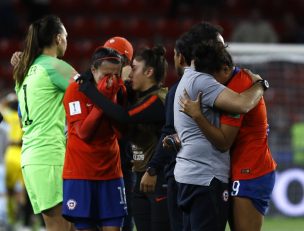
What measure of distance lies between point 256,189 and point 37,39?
1.96 meters

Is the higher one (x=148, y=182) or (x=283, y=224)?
(x=148, y=182)

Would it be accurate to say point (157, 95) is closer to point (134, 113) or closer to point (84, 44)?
point (134, 113)

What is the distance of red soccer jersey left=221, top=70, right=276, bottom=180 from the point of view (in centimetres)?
482

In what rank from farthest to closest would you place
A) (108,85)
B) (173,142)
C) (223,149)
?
(108,85) < (173,142) < (223,149)

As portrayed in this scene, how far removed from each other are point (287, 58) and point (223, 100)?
22.6 ft

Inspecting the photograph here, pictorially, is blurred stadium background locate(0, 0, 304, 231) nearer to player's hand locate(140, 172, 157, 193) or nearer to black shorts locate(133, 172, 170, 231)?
black shorts locate(133, 172, 170, 231)

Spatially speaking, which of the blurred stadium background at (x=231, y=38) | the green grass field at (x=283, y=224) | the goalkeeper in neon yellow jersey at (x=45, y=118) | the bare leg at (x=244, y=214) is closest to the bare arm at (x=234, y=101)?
the bare leg at (x=244, y=214)

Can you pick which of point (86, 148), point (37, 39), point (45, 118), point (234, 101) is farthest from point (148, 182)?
point (37, 39)

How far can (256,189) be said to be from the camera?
484cm

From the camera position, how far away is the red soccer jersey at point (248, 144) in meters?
4.82

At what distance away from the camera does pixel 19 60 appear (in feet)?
19.9

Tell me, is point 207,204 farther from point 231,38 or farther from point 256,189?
point 231,38

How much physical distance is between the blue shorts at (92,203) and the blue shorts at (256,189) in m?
0.90

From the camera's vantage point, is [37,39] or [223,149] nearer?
[223,149]
